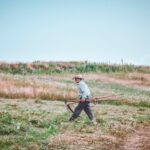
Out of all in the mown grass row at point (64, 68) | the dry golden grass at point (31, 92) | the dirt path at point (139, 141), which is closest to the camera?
the dirt path at point (139, 141)

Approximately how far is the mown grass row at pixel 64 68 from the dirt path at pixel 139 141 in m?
52.5

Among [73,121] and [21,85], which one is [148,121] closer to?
[73,121]

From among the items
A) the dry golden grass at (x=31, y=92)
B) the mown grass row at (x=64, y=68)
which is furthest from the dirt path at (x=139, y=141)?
the mown grass row at (x=64, y=68)

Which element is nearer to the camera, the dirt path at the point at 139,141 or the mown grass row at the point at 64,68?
the dirt path at the point at 139,141

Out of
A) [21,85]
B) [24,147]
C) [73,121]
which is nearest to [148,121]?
[73,121]

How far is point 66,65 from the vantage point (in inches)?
3041

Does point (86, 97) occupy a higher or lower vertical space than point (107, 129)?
higher

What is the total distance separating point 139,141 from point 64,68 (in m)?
60.7

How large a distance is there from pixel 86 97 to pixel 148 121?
4710mm

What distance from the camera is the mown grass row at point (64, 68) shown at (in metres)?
70.8

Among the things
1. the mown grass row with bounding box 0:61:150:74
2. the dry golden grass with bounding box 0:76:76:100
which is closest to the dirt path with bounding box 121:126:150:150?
the dry golden grass with bounding box 0:76:76:100

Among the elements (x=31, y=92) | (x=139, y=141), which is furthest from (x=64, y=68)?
(x=139, y=141)

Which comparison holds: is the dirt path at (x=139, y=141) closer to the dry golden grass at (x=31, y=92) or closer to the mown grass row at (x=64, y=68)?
the dry golden grass at (x=31, y=92)

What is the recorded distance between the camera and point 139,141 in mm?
15820
